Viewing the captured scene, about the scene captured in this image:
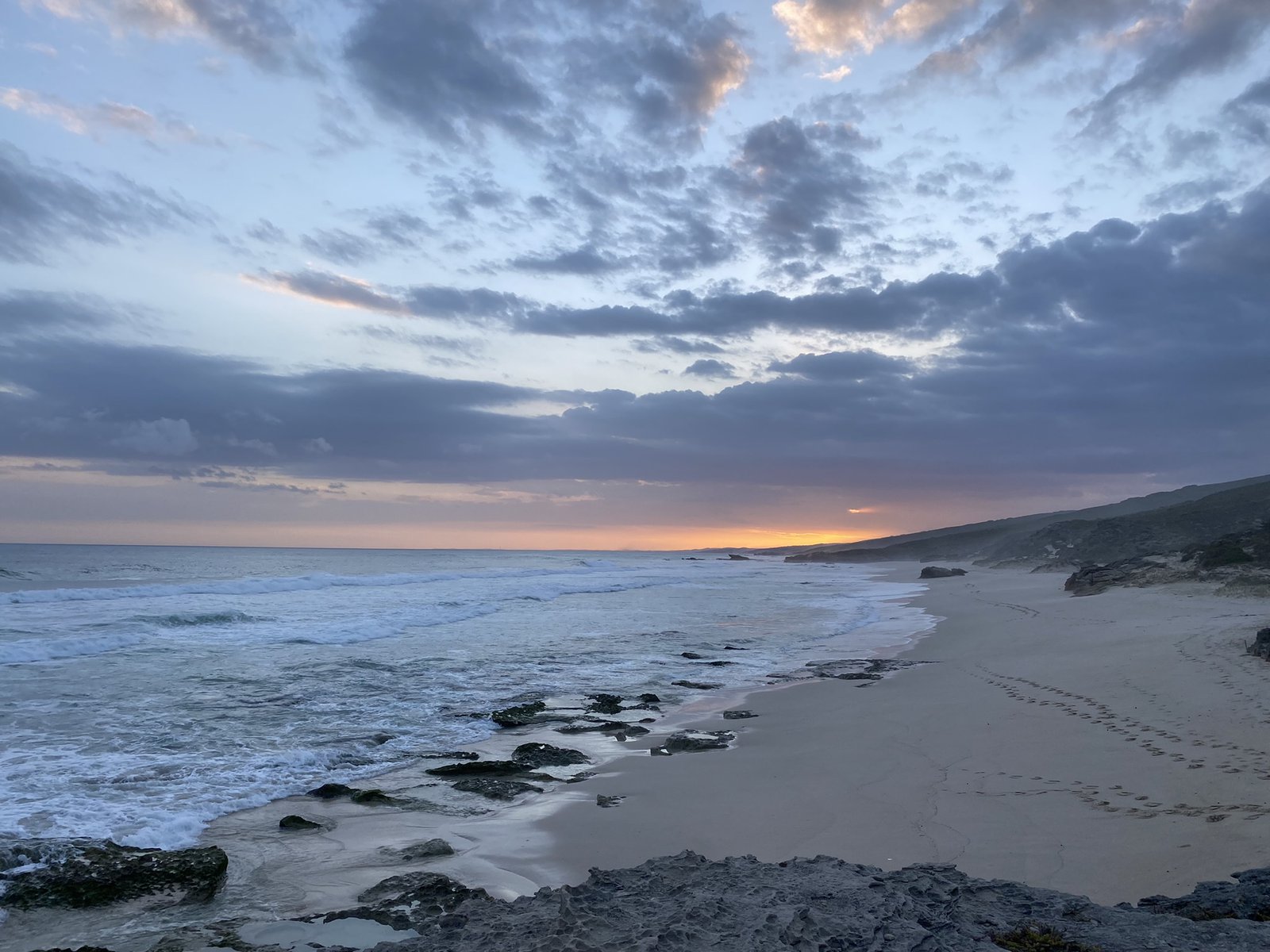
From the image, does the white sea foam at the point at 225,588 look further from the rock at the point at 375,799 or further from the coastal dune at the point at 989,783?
the coastal dune at the point at 989,783

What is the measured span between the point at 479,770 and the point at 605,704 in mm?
4263

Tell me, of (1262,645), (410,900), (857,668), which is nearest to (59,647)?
(410,900)

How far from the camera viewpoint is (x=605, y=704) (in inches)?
504

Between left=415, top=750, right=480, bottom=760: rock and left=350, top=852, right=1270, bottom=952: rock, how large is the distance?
5.46 metres

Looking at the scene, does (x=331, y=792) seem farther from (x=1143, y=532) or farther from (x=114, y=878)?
(x=1143, y=532)

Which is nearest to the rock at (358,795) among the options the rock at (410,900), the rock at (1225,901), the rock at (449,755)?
the rock at (449,755)

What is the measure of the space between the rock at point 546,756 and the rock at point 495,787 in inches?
24.8

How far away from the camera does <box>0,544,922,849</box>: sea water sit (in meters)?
8.11

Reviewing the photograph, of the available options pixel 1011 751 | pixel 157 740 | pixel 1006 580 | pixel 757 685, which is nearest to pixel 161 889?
pixel 157 740

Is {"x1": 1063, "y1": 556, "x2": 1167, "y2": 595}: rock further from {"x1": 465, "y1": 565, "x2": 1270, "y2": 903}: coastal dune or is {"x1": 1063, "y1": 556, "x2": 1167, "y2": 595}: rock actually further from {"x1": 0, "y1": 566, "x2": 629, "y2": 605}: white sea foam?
{"x1": 0, "y1": 566, "x2": 629, "y2": 605}: white sea foam

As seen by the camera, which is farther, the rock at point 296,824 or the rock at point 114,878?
the rock at point 296,824

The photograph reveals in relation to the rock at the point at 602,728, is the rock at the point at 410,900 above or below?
above

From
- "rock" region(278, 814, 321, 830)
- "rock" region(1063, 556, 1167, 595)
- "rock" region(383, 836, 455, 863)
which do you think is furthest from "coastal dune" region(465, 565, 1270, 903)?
"rock" region(1063, 556, 1167, 595)

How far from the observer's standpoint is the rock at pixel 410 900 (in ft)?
15.6
